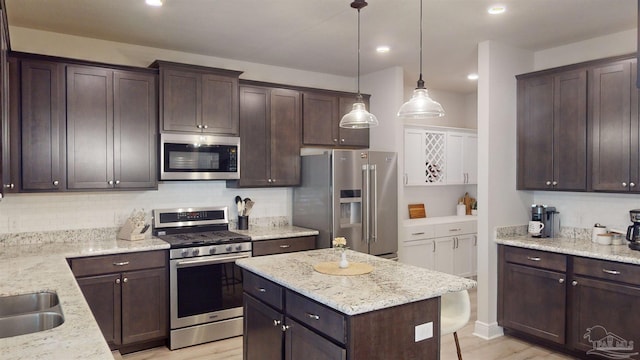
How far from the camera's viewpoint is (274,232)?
4.43m

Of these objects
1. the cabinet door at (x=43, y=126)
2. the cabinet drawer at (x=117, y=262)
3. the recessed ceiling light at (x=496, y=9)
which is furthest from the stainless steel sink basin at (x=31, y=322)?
the recessed ceiling light at (x=496, y=9)

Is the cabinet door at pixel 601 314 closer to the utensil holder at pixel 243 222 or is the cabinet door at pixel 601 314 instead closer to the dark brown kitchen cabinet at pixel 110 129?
the utensil holder at pixel 243 222

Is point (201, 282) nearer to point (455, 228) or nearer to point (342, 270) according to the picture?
point (342, 270)

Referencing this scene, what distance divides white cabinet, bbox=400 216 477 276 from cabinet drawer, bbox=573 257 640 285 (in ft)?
6.71

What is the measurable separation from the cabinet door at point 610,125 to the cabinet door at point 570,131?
2.9 inches

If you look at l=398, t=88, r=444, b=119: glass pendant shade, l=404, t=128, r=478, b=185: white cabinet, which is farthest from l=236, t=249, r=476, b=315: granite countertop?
l=404, t=128, r=478, b=185: white cabinet

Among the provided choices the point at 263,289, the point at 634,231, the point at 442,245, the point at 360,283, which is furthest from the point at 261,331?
the point at 442,245

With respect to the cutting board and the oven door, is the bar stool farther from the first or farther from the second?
the cutting board

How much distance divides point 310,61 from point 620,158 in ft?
10.2

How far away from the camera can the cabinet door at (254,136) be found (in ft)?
14.7

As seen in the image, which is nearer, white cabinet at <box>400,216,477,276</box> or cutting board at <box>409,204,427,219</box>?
white cabinet at <box>400,216,477,276</box>

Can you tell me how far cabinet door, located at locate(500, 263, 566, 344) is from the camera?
12.0ft

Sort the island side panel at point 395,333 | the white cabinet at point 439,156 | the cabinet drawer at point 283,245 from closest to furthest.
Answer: the island side panel at point 395,333
the cabinet drawer at point 283,245
the white cabinet at point 439,156

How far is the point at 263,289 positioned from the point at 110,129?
2.16 meters
